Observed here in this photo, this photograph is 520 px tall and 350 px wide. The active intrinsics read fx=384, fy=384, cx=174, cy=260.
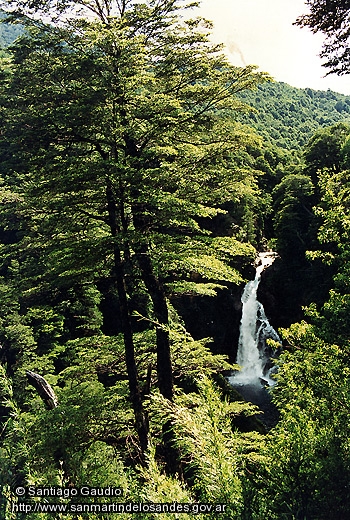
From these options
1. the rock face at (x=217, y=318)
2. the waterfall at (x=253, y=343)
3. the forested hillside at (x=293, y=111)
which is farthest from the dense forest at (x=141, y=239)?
the forested hillside at (x=293, y=111)

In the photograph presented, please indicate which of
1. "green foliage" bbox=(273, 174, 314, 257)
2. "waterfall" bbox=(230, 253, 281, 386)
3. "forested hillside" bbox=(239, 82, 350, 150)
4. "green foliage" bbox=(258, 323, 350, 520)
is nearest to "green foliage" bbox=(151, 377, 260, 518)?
"green foliage" bbox=(258, 323, 350, 520)

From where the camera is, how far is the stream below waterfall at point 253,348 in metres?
23.7

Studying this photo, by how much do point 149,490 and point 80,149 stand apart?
17.5 ft

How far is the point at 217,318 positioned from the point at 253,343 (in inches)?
119

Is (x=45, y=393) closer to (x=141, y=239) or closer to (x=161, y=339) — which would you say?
(x=161, y=339)

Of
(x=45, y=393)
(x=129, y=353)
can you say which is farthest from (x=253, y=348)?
(x=45, y=393)

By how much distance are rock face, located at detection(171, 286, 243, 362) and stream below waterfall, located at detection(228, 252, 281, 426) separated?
542mm

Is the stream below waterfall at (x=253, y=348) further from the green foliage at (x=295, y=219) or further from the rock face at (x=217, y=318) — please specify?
the green foliage at (x=295, y=219)

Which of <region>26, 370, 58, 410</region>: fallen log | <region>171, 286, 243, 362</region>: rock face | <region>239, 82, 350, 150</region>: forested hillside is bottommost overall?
<region>26, 370, 58, 410</region>: fallen log

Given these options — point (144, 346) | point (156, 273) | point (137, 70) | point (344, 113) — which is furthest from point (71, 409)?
point (344, 113)

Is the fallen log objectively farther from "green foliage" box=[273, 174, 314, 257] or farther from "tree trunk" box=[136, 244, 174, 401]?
"green foliage" box=[273, 174, 314, 257]

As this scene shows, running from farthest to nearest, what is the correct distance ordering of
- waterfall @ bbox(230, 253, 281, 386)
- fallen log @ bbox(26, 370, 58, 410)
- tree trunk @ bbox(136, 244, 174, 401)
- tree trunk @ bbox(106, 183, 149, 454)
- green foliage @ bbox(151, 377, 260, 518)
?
waterfall @ bbox(230, 253, 281, 386)
fallen log @ bbox(26, 370, 58, 410)
tree trunk @ bbox(136, 244, 174, 401)
tree trunk @ bbox(106, 183, 149, 454)
green foliage @ bbox(151, 377, 260, 518)

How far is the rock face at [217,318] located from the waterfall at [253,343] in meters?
0.56

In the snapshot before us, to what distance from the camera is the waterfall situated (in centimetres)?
2439
